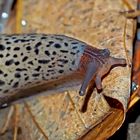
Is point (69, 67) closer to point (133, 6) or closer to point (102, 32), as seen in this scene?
point (102, 32)

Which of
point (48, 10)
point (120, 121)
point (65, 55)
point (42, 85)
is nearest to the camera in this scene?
point (120, 121)

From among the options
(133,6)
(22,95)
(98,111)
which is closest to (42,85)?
(22,95)

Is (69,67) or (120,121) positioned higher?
(69,67)

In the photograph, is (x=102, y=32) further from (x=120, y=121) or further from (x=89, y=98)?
(x=120, y=121)

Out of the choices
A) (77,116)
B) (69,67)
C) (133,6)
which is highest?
(133,6)

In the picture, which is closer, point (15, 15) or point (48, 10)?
point (48, 10)

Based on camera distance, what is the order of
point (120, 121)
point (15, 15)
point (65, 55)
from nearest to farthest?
point (120, 121)
point (65, 55)
point (15, 15)

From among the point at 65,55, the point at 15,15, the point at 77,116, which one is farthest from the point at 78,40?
the point at 15,15
